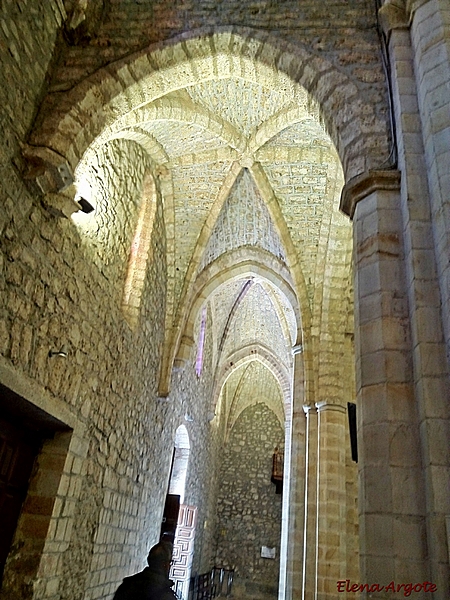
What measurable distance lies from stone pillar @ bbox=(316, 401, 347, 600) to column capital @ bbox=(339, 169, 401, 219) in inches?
164

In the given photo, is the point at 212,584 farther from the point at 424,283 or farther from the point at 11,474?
the point at 424,283

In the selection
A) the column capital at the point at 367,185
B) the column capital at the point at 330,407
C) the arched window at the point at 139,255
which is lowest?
the column capital at the point at 330,407

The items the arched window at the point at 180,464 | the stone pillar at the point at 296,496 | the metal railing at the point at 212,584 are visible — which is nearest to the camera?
the stone pillar at the point at 296,496

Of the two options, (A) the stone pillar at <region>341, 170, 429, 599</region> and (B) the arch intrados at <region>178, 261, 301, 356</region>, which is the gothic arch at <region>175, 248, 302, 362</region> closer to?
(B) the arch intrados at <region>178, 261, 301, 356</region>

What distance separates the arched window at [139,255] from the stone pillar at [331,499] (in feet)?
10.4

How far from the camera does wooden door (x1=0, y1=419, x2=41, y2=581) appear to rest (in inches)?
167

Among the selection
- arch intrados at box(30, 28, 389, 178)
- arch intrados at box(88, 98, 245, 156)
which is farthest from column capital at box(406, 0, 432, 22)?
arch intrados at box(88, 98, 245, 156)

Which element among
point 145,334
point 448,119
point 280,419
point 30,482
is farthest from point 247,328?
point 448,119

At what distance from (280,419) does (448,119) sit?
14823 mm

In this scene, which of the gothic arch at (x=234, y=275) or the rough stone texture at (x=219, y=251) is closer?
the rough stone texture at (x=219, y=251)

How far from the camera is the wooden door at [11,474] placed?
13.9ft

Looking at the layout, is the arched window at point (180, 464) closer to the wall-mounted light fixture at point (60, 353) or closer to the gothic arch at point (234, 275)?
the gothic arch at point (234, 275)

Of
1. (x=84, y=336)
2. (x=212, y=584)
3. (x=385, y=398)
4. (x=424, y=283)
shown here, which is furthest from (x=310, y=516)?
(x=212, y=584)

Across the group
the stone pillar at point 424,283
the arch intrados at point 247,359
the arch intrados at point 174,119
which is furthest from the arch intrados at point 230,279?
the stone pillar at point 424,283
